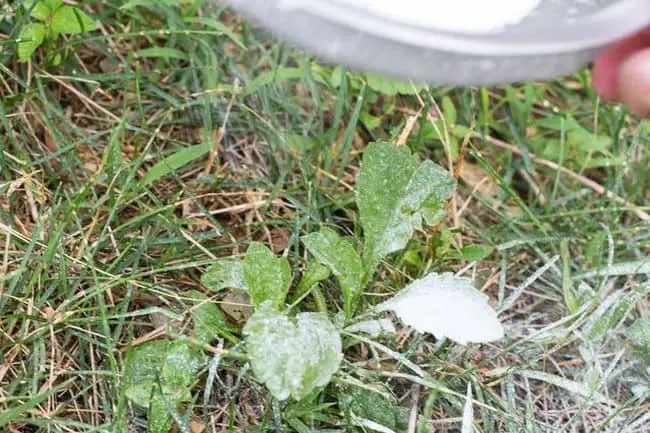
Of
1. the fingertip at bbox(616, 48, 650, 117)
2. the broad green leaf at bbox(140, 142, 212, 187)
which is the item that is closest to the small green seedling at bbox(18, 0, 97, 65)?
the broad green leaf at bbox(140, 142, 212, 187)

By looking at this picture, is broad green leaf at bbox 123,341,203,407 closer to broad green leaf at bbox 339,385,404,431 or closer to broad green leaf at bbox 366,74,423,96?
broad green leaf at bbox 339,385,404,431

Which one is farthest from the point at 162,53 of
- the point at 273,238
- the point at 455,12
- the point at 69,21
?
the point at 455,12

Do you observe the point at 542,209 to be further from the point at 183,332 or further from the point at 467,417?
the point at 183,332

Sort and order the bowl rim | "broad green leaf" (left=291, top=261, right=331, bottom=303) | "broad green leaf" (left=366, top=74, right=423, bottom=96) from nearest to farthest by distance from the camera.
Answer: the bowl rim, "broad green leaf" (left=291, top=261, right=331, bottom=303), "broad green leaf" (left=366, top=74, right=423, bottom=96)

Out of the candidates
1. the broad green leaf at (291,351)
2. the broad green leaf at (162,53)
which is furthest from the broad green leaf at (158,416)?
the broad green leaf at (162,53)

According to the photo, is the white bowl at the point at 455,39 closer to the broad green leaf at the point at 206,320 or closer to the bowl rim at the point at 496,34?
the bowl rim at the point at 496,34

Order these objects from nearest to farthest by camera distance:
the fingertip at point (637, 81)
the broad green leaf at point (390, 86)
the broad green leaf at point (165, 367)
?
the fingertip at point (637, 81), the broad green leaf at point (165, 367), the broad green leaf at point (390, 86)

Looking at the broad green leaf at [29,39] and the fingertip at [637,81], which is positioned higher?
the fingertip at [637,81]
